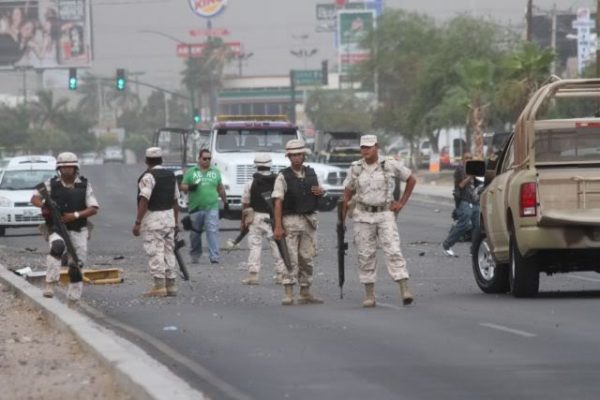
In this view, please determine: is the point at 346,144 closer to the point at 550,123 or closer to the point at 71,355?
the point at 550,123

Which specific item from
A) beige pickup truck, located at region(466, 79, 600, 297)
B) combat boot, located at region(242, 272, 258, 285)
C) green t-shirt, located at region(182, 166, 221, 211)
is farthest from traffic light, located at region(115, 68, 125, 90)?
beige pickup truck, located at region(466, 79, 600, 297)

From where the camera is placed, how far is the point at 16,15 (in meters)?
147

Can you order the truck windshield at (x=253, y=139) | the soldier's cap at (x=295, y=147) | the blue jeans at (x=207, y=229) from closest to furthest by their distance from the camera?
the soldier's cap at (x=295, y=147)
the blue jeans at (x=207, y=229)
the truck windshield at (x=253, y=139)

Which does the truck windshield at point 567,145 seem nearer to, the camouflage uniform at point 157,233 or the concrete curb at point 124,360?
the camouflage uniform at point 157,233

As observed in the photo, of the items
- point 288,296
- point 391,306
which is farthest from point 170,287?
point 391,306

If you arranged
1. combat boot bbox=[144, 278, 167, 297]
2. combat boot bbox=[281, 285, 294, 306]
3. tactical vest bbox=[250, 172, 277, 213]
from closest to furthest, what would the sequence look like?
combat boot bbox=[281, 285, 294, 306] → combat boot bbox=[144, 278, 167, 297] → tactical vest bbox=[250, 172, 277, 213]

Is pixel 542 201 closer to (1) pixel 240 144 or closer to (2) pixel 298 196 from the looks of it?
(2) pixel 298 196

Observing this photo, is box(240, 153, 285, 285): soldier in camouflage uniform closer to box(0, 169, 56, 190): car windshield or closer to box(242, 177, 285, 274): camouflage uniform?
box(242, 177, 285, 274): camouflage uniform

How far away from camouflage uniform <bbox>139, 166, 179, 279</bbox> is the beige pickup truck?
12.3ft

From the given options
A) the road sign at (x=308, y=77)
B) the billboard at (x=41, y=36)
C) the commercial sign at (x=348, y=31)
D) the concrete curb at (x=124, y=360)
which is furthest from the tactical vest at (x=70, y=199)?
the road sign at (x=308, y=77)

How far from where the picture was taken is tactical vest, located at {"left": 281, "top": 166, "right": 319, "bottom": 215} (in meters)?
19.0

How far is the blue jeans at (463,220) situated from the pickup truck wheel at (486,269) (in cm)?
767

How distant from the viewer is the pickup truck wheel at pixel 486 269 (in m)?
20.1

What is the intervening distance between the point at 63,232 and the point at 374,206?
132 inches
